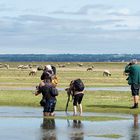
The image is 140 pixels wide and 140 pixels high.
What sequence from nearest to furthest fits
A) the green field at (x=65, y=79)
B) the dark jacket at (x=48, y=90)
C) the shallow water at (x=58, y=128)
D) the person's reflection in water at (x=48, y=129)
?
1. the person's reflection in water at (x=48, y=129)
2. the shallow water at (x=58, y=128)
3. the dark jacket at (x=48, y=90)
4. the green field at (x=65, y=79)

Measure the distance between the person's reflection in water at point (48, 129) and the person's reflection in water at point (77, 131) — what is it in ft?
1.88

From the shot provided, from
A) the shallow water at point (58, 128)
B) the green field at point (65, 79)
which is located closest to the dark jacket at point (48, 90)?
the shallow water at point (58, 128)

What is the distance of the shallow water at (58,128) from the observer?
58.9ft

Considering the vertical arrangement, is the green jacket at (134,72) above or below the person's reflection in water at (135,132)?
above

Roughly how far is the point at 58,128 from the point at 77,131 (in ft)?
3.10

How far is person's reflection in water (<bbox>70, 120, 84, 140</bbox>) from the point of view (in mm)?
17766

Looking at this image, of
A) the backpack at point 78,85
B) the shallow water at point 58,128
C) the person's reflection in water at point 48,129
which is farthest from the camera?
the backpack at point 78,85

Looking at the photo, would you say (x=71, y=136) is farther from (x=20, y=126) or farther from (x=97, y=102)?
(x=97, y=102)

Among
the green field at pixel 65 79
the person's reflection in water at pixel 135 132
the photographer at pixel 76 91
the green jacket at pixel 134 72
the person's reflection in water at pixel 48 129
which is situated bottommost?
the green field at pixel 65 79

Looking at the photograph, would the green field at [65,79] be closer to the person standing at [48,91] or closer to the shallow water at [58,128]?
the person standing at [48,91]

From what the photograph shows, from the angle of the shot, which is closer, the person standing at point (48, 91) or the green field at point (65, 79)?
the person standing at point (48, 91)

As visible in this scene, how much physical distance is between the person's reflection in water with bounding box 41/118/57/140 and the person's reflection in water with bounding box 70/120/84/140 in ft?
1.88

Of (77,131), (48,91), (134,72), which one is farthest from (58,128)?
(134,72)

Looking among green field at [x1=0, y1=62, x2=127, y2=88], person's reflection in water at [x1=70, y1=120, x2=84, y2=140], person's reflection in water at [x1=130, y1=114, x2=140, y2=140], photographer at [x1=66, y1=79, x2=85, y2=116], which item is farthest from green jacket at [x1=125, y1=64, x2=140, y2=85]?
green field at [x1=0, y1=62, x2=127, y2=88]
